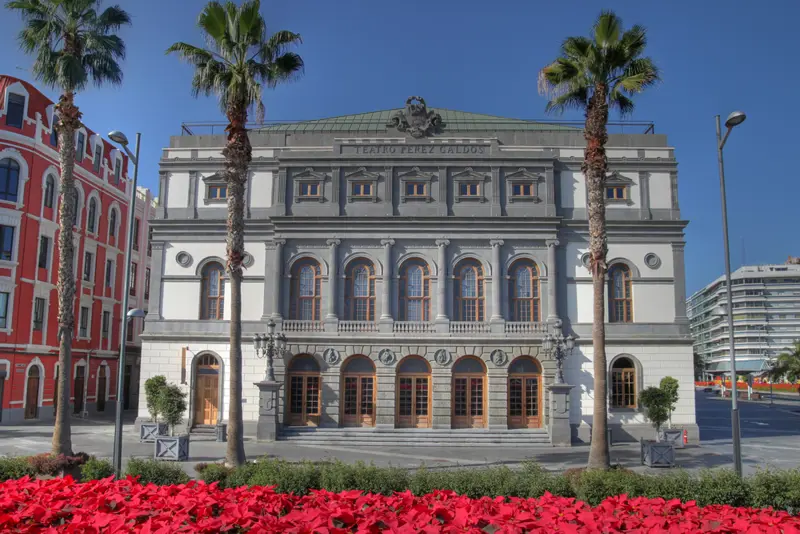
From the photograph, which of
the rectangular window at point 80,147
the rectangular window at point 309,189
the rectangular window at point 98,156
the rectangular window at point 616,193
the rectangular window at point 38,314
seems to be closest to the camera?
the rectangular window at point 309,189

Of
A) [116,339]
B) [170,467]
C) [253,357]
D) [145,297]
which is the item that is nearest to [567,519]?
[170,467]

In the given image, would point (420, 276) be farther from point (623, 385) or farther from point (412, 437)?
point (623, 385)

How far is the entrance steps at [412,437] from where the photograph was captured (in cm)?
3209

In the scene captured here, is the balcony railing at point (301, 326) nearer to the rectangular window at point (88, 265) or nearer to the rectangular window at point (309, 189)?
the rectangular window at point (309, 189)

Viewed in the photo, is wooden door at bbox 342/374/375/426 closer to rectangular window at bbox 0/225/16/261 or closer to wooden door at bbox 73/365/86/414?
rectangular window at bbox 0/225/16/261

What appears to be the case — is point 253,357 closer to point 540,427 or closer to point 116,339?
point 540,427

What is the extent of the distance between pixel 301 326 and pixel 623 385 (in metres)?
17.0

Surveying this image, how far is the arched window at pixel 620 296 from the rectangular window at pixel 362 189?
13618 mm

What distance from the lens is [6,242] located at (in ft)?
130

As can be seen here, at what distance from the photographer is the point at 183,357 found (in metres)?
34.9

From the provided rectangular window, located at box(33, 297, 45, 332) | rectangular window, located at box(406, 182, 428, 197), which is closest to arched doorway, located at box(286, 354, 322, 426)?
rectangular window, located at box(406, 182, 428, 197)

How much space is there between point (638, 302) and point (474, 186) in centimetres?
1068

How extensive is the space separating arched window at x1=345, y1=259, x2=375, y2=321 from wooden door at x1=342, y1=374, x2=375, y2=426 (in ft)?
10.6

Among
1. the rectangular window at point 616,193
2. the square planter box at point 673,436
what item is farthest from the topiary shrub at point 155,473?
the rectangular window at point 616,193
